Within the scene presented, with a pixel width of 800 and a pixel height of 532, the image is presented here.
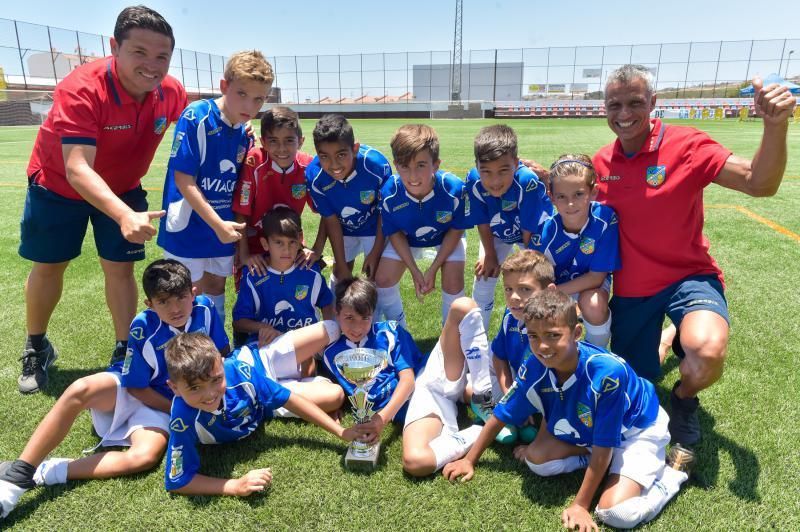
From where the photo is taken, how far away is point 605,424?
7.49 ft

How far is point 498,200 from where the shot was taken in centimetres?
369

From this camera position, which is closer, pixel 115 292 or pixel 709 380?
pixel 709 380

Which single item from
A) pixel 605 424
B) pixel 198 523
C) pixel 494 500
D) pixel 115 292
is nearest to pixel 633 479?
pixel 605 424

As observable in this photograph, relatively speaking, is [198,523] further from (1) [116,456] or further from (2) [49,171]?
(2) [49,171]

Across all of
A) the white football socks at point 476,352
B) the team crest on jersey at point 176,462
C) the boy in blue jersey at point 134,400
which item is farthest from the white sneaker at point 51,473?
the white football socks at point 476,352

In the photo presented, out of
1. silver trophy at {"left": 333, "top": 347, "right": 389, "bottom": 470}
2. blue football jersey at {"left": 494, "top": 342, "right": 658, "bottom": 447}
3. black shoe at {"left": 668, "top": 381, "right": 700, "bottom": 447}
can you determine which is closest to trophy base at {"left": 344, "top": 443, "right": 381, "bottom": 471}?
silver trophy at {"left": 333, "top": 347, "right": 389, "bottom": 470}

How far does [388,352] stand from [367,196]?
1.23 metres

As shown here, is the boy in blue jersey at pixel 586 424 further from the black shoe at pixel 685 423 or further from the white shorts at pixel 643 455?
the black shoe at pixel 685 423

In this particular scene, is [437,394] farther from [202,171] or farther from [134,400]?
[202,171]

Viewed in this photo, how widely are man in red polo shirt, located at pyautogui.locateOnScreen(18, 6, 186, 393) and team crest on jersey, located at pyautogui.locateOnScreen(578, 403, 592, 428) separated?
2.21 m

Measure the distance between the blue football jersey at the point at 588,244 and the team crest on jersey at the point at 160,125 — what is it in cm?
261

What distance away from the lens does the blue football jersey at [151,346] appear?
9.10 ft

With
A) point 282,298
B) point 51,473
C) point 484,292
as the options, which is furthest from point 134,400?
point 484,292

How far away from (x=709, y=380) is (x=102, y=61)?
3.88 meters
